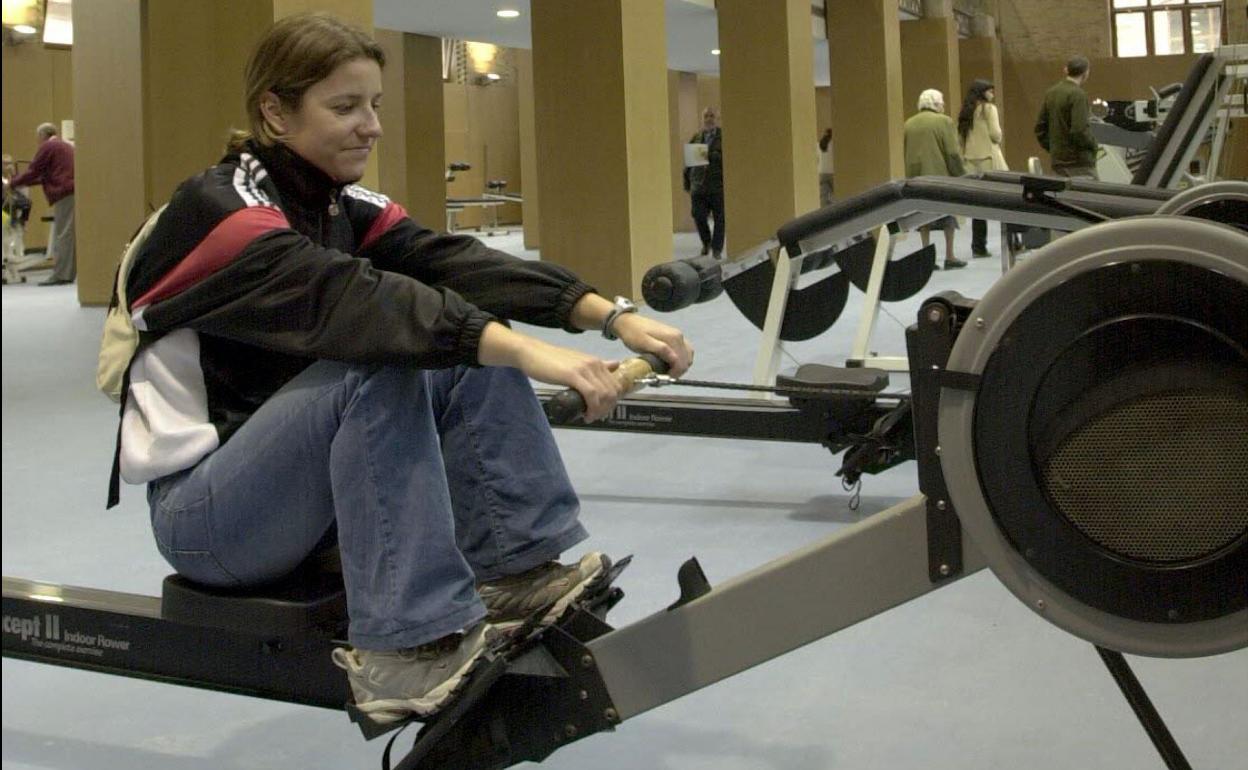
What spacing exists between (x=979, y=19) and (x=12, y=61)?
15206 mm

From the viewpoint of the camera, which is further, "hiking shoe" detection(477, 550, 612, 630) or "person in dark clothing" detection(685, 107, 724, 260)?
"person in dark clothing" detection(685, 107, 724, 260)

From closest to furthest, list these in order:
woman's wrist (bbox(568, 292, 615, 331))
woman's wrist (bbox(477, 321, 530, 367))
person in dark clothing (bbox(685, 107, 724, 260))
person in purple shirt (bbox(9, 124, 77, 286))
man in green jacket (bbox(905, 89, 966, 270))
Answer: woman's wrist (bbox(477, 321, 530, 367)) < woman's wrist (bbox(568, 292, 615, 331)) < man in green jacket (bbox(905, 89, 966, 270)) < person in purple shirt (bbox(9, 124, 77, 286)) < person in dark clothing (bbox(685, 107, 724, 260))

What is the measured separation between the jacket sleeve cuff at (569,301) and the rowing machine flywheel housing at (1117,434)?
0.56 m

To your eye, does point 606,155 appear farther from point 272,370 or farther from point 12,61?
point 12,61

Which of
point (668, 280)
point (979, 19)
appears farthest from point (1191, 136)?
point (979, 19)

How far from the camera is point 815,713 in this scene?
2.03 meters

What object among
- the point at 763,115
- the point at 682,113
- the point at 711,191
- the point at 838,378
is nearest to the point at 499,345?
the point at 838,378

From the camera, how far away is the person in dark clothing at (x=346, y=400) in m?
1.47

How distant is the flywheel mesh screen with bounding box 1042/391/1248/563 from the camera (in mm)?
1291

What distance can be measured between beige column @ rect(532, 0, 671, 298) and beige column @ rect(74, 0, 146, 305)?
2.53 meters

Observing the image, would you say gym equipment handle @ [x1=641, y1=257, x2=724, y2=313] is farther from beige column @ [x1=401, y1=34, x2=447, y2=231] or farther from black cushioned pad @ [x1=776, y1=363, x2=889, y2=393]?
beige column @ [x1=401, y1=34, x2=447, y2=231]

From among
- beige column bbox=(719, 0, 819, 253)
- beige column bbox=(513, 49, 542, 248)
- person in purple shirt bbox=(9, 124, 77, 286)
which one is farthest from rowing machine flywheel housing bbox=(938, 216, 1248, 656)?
beige column bbox=(513, 49, 542, 248)

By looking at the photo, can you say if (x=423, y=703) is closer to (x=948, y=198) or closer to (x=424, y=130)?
(x=948, y=198)

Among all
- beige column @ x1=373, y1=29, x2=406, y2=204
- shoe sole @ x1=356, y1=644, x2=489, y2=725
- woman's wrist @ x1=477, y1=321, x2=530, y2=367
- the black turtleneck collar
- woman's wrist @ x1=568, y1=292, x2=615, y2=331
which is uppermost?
beige column @ x1=373, y1=29, x2=406, y2=204
